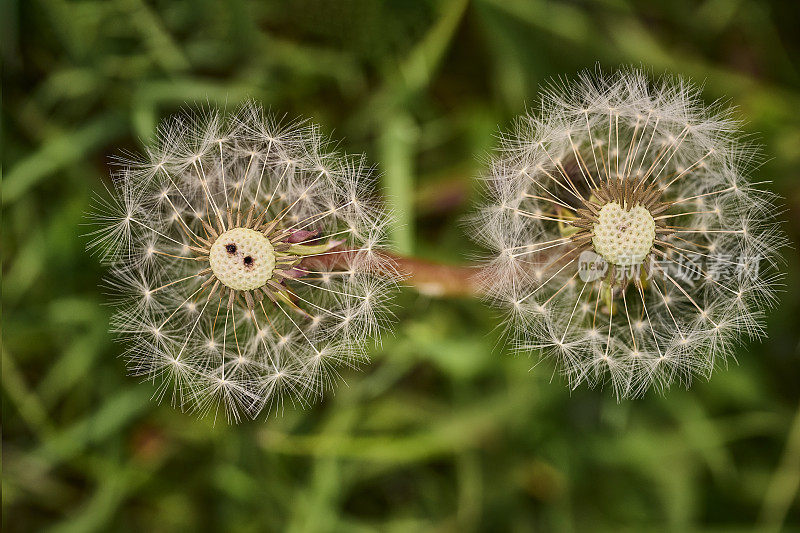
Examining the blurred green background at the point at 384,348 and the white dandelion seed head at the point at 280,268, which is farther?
the blurred green background at the point at 384,348

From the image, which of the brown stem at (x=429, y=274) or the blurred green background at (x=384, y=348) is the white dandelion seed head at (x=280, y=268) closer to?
the brown stem at (x=429, y=274)

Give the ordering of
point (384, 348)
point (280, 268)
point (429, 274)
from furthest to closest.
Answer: point (384, 348)
point (429, 274)
point (280, 268)

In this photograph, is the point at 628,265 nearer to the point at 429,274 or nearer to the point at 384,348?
the point at 429,274

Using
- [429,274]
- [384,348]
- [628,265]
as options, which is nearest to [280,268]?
[429,274]

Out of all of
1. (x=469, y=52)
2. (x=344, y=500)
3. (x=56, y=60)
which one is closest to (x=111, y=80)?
(x=56, y=60)

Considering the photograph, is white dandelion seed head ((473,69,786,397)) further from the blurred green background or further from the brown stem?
the blurred green background

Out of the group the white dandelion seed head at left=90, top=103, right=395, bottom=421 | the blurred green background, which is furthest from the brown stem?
the blurred green background

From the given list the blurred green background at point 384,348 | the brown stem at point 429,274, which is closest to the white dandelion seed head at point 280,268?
the brown stem at point 429,274
